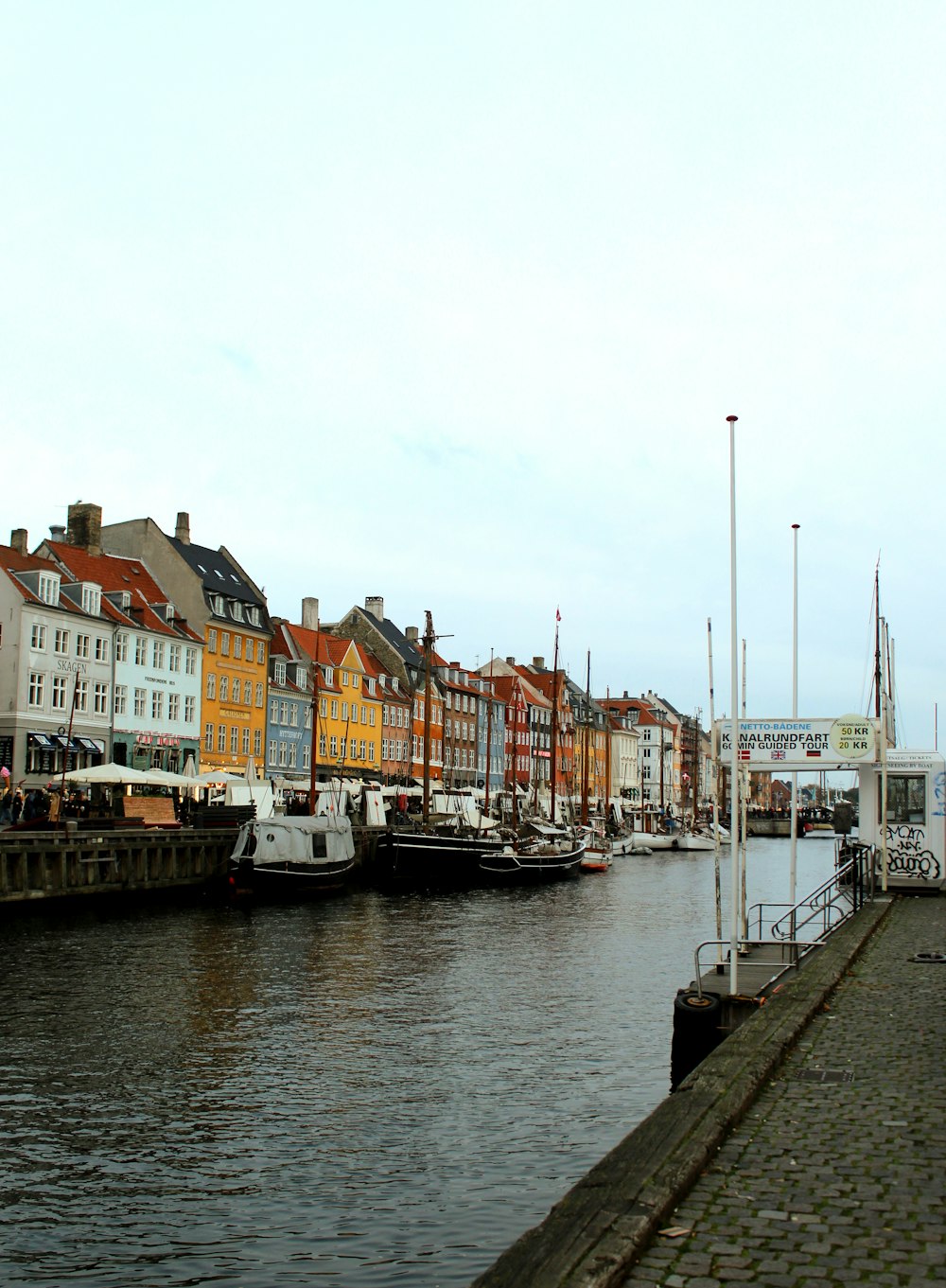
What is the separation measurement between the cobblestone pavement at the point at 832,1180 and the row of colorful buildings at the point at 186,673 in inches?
1514

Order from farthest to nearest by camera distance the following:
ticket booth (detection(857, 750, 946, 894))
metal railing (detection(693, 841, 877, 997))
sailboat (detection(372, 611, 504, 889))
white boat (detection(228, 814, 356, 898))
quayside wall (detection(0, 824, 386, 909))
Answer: sailboat (detection(372, 611, 504, 889))
white boat (detection(228, 814, 356, 898))
quayside wall (detection(0, 824, 386, 909))
ticket booth (detection(857, 750, 946, 894))
metal railing (detection(693, 841, 877, 997))

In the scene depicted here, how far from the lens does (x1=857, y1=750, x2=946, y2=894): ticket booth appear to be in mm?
30359

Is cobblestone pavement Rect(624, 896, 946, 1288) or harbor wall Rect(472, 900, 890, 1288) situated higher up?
harbor wall Rect(472, 900, 890, 1288)

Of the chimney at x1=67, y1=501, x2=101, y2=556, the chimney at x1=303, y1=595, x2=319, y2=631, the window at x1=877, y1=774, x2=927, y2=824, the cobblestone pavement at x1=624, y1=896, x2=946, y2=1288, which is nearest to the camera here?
the cobblestone pavement at x1=624, y1=896, x2=946, y2=1288

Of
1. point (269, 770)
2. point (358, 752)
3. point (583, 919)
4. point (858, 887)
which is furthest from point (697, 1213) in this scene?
point (358, 752)

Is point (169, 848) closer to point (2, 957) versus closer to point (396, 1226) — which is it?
point (2, 957)

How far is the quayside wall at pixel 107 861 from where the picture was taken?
131 ft

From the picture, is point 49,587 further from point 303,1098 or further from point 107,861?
point 303,1098

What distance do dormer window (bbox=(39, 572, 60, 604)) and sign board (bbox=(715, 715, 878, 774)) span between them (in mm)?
49814

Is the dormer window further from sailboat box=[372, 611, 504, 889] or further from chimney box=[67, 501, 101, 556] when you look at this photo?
sailboat box=[372, 611, 504, 889]

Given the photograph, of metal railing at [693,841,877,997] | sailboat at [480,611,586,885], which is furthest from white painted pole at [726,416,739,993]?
sailboat at [480,611,586,885]

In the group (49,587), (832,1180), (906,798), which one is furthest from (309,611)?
(832,1180)

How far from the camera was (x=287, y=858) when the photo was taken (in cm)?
5034

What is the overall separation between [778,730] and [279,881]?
34.6 meters
